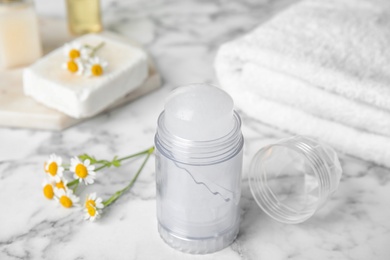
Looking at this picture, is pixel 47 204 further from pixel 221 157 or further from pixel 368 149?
pixel 368 149

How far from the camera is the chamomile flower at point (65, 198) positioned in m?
0.90

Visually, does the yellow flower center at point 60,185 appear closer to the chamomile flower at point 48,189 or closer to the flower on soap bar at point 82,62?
the chamomile flower at point 48,189

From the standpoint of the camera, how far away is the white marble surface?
85cm

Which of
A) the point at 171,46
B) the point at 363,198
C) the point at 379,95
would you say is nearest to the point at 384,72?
the point at 379,95

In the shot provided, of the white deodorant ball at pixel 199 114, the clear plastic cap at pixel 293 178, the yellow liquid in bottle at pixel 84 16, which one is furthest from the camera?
the yellow liquid in bottle at pixel 84 16

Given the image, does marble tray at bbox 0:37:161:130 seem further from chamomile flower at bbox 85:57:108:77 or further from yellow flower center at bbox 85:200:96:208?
yellow flower center at bbox 85:200:96:208

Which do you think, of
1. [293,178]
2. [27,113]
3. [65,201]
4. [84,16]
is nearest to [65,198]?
[65,201]

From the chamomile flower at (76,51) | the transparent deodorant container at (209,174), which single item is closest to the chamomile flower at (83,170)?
the transparent deodorant container at (209,174)

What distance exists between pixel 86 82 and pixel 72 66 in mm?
35

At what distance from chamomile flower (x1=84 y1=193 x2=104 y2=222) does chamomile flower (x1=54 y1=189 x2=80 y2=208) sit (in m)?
0.02

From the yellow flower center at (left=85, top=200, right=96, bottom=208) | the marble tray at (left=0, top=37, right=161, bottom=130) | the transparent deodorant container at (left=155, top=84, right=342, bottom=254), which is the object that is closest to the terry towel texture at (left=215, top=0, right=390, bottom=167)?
the transparent deodorant container at (left=155, top=84, right=342, bottom=254)

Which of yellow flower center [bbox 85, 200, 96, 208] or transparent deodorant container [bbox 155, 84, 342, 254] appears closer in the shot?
transparent deodorant container [bbox 155, 84, 342, 254]

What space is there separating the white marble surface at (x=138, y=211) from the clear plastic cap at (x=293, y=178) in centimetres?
2

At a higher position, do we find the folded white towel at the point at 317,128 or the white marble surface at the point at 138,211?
the folded white towel at the point at 317,128
